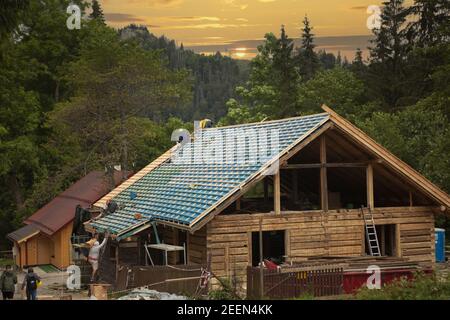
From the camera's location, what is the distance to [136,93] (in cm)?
4022

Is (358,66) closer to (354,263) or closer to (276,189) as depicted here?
(276,189)

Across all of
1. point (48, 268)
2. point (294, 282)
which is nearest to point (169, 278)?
point (294, 282)

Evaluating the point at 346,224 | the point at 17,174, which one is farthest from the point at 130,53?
the point at 346,224

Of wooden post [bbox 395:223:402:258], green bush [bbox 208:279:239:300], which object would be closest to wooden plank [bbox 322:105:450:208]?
wooden post [bbox 395:223:402:258]

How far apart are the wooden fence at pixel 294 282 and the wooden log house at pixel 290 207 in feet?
8.68

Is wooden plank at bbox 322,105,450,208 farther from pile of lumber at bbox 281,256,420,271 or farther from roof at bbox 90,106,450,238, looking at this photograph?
pile of lumber at bbox 281,256,420,271

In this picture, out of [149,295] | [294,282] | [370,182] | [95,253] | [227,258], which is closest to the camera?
[149,295]

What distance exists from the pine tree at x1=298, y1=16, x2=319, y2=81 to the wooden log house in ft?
176

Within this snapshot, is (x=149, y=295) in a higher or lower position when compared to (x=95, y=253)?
lower

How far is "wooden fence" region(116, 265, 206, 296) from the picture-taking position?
19.7 metres

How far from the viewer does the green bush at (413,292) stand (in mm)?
14453

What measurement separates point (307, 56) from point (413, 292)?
69.8m

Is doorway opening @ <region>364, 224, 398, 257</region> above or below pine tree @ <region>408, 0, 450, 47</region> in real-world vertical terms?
below
